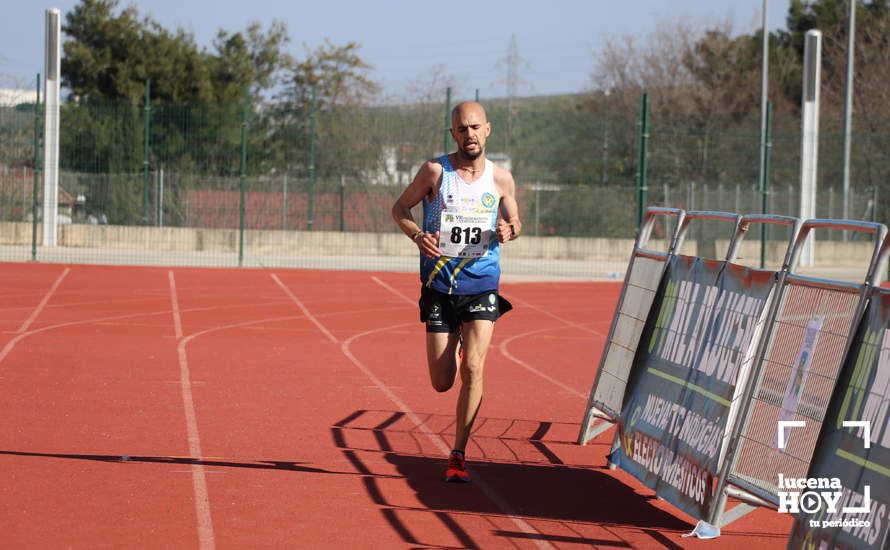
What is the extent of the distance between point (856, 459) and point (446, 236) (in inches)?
121

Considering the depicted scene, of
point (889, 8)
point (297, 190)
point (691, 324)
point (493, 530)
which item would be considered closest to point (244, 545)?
point (493, 530)

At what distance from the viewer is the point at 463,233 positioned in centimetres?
742

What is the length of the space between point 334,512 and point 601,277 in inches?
825

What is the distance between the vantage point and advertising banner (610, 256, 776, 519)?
6090 millimetres

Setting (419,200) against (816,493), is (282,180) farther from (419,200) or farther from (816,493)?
(816,493)

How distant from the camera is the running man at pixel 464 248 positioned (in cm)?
741

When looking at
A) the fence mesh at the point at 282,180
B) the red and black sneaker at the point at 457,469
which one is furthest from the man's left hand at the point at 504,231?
the fence mesh at the point at 282,180

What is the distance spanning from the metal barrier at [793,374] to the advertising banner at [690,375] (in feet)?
0.34

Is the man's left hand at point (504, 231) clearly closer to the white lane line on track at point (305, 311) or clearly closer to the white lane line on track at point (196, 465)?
the white lane line on track at point (196, 465)

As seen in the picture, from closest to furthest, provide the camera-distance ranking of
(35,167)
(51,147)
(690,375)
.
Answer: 1. (690,375)
2. (35,167)
3. (51,147)

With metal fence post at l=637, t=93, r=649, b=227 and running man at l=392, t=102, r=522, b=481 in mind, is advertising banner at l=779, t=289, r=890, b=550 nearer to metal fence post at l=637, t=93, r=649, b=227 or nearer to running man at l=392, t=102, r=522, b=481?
running man at l=392, t=102, r=522, b=481

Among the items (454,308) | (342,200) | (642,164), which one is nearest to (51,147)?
(342,200)

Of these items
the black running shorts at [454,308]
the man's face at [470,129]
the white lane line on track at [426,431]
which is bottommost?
the white lane line on track at [426,431]

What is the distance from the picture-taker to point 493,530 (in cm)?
622
